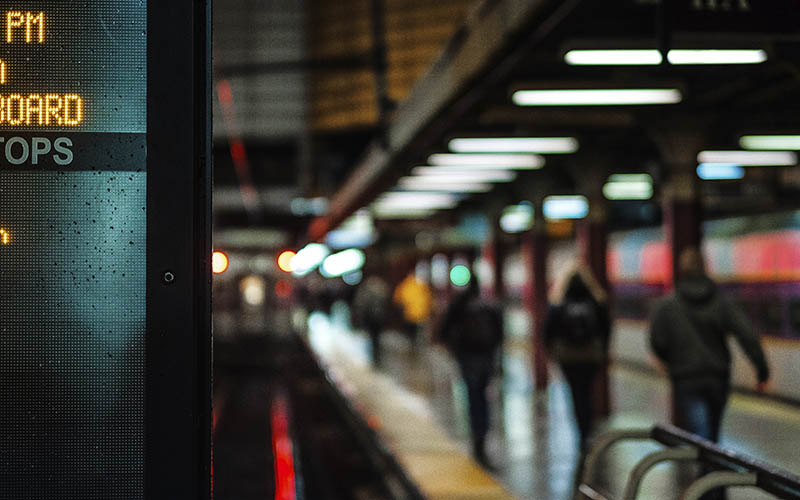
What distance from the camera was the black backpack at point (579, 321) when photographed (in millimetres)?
10875

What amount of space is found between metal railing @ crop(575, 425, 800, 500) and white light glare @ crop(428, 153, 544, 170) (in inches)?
362

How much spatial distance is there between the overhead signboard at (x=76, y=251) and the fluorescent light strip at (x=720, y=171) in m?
14.1

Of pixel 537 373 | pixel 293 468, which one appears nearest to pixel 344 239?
pixel 537 373

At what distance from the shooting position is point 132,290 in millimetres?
3496

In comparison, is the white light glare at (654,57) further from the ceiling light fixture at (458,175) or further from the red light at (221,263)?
the red light at (221,263)

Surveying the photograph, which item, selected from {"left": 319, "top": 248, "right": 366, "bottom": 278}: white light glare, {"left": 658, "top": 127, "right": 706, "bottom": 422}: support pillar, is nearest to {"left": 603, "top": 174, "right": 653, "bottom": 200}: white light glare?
{"left": 658, "top": 127, "right": 706, "bottom": 422}: support pillar

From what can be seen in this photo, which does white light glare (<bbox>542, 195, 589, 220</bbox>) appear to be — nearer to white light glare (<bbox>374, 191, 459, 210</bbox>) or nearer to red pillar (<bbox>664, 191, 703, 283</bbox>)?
white light glare (<bbox>374, 191, 459, 210</bbox>)

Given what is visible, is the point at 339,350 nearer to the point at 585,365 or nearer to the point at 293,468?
the point at 293,468

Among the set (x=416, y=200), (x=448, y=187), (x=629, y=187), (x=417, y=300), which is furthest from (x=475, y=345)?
(x=417, y=300)

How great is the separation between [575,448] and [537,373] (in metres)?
7.18

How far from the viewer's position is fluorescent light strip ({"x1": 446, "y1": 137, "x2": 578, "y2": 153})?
13.9m

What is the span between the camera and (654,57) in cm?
919

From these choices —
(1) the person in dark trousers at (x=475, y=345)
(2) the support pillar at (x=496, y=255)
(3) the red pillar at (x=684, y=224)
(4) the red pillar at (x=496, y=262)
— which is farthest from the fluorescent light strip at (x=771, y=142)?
(4) the red pillar at (x=496, y=262)

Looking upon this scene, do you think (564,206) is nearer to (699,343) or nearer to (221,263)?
(221,263)
